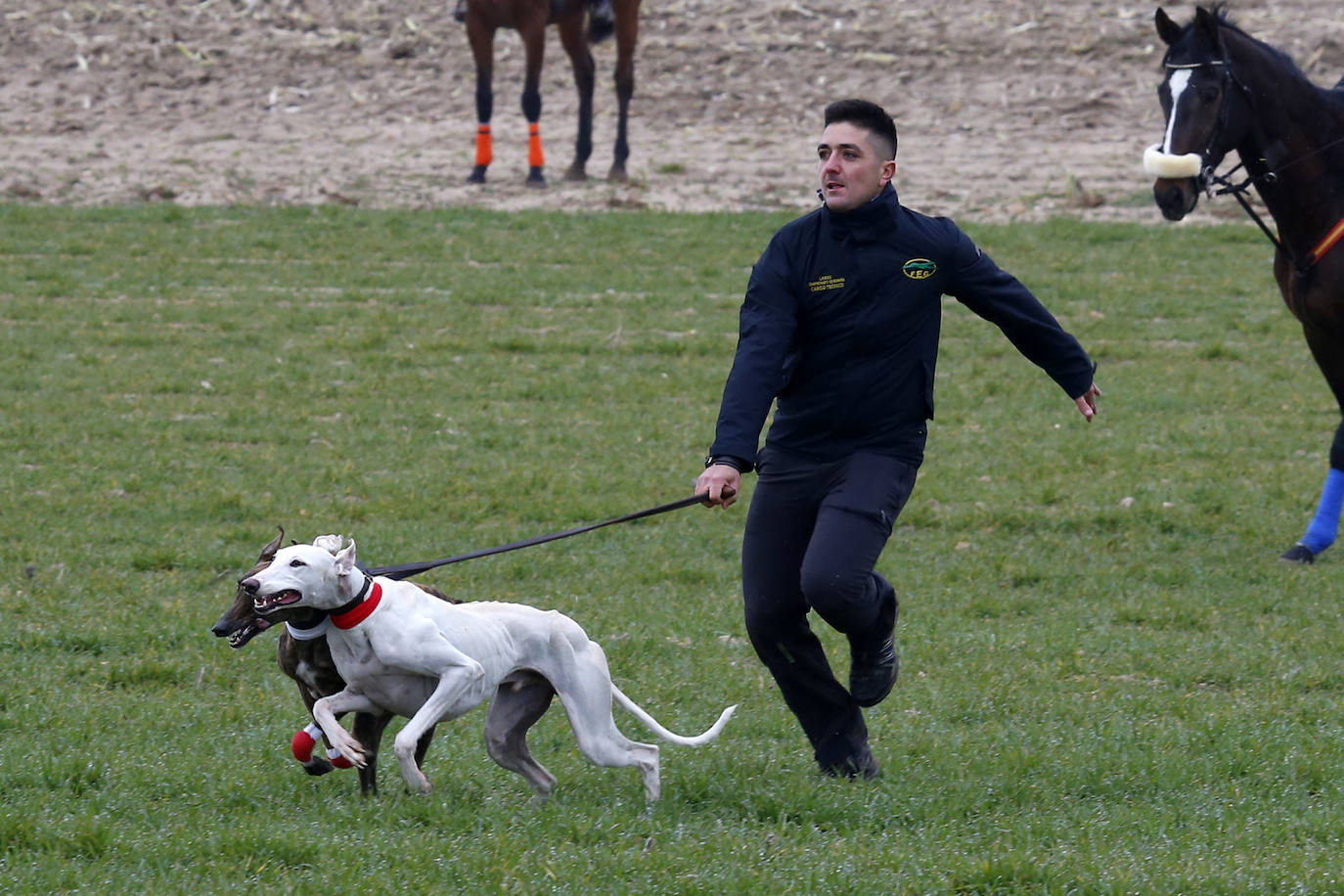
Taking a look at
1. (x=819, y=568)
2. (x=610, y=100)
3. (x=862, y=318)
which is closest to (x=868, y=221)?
(x=862, y=318)

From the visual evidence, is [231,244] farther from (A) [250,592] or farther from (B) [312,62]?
(A) [250,592]

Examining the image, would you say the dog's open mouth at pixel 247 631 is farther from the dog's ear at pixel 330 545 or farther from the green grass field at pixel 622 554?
the green grass field at pixel 622 554

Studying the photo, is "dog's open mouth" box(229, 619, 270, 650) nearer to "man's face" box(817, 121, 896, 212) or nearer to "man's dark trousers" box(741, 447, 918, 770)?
"man's dark trousers" box(741, 447, 918, 770)

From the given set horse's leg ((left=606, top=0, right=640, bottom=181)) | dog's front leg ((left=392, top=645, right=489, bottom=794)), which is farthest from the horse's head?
horse's leg ((left=606, top=0, right=640, bottom=181))

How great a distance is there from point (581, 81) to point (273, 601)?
1694cm

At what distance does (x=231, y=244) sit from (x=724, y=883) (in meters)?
14.4

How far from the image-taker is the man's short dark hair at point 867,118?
6.29m

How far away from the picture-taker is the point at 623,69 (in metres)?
21.9

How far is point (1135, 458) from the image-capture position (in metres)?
12.2

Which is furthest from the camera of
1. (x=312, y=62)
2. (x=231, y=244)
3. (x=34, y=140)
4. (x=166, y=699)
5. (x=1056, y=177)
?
(x=312, y=62)

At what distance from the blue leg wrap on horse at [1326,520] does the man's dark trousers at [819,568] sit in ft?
15.5

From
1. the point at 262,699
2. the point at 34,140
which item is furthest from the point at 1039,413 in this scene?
the point at 34,140

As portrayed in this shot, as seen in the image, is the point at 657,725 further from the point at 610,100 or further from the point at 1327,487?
the point at 610,100

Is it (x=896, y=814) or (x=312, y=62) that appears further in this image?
(x=312, y=62)
